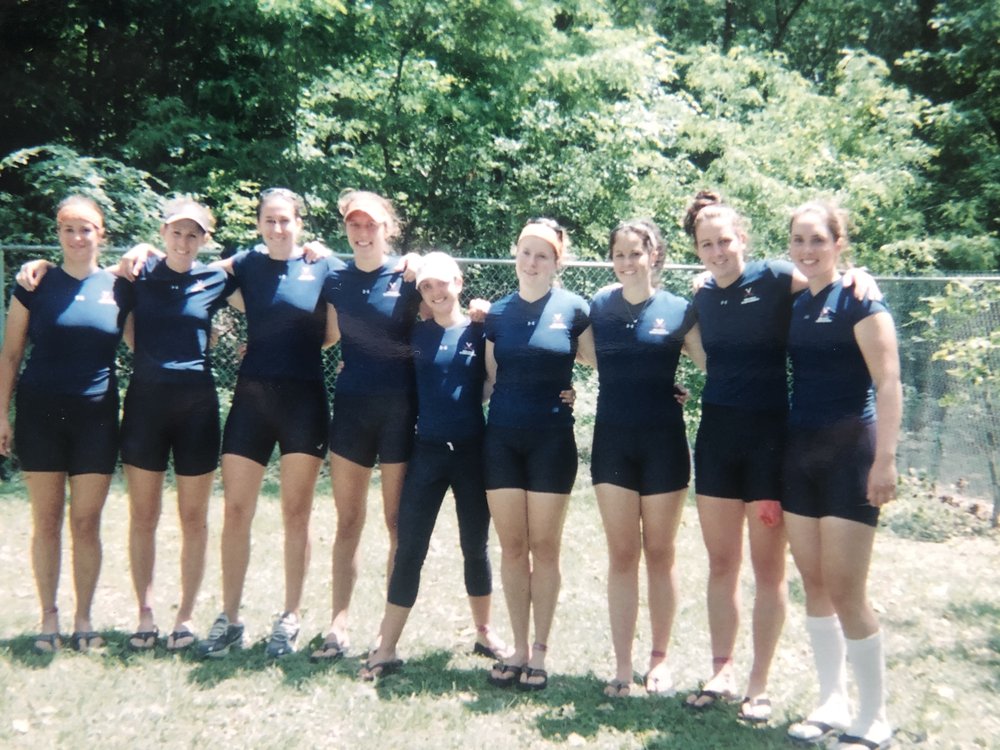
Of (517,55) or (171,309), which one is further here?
(517,55)

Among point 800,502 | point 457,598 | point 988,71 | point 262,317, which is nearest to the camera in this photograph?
point 800,502

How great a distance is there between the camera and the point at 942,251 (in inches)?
494

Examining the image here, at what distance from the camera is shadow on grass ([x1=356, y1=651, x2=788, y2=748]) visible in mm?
3684

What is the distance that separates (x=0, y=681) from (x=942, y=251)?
1225cm

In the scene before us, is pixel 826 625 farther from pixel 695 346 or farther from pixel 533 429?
pixel 533 429

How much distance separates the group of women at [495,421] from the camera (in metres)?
3.53

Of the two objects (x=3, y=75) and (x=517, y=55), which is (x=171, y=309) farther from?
(x=3, y=75)

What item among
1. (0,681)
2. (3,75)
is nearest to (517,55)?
(3,75)

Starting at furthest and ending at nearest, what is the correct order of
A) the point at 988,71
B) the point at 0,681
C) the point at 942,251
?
the point at 988,71 → the point at 942,251 → the point at 0,681

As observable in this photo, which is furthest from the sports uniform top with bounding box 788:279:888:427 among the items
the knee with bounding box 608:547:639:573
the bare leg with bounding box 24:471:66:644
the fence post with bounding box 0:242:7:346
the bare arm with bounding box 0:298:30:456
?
the fence post with bounding box 0:242:7:346

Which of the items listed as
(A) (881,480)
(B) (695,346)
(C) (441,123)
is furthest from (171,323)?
(C) (441,123)

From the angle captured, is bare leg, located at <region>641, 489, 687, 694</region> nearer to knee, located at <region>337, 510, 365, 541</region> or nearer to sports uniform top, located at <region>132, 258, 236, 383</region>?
knee, located at <region>337, 510, 365, 541</region>

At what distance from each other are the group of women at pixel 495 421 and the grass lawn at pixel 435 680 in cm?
16

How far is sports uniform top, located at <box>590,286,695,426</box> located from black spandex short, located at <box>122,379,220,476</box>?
6.09ft
